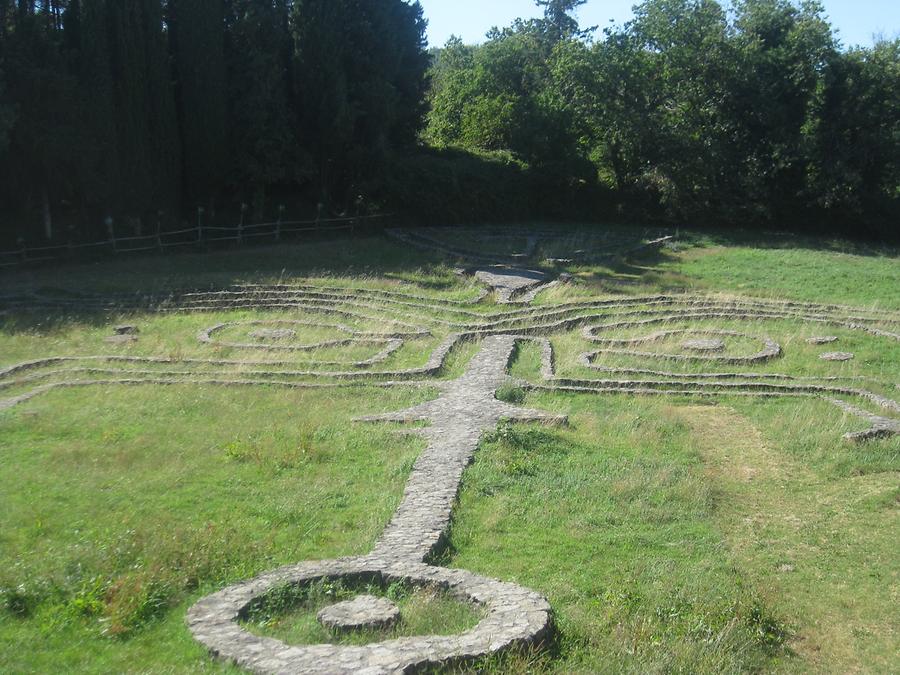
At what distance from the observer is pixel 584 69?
41625 millimetres

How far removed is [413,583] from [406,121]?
3552 cm

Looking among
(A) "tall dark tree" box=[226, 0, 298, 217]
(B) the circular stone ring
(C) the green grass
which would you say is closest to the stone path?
(B) the circular stone ring

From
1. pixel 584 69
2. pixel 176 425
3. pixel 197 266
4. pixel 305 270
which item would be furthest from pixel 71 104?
pixel 584 69

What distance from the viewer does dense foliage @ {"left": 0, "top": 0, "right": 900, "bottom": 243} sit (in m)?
32.1

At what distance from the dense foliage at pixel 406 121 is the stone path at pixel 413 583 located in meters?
21.2

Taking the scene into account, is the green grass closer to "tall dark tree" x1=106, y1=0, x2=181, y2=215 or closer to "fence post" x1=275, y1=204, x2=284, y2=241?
"tall dark tree" x1=106, y1=0, x2=181, y2=215

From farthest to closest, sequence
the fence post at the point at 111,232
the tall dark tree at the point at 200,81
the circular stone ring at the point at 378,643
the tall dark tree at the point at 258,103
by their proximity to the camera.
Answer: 1. the tall dark tree at the point at 258,103
2. the tall dark tree at the point at 200,81
3. the fence post at the point at 111,232
4. the circular stone ring at the point at 378,643

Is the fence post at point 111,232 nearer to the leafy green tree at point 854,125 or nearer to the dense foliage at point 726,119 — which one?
the dense foliage at point 726,119

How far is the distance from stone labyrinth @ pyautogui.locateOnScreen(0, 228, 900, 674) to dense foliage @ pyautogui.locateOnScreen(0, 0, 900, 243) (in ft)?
24.5

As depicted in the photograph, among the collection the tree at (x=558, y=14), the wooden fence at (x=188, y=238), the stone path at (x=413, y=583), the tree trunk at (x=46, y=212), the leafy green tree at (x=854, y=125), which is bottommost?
the stone path at (x=413, y=583)

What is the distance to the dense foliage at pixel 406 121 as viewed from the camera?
105 feet

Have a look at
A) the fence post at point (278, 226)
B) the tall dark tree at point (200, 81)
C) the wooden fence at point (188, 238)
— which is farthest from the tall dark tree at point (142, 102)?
the fence post at point (278, 226)

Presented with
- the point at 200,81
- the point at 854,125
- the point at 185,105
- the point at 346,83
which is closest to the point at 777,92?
the point at 854,125

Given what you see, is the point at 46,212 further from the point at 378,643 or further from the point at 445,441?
the point at 378,643
